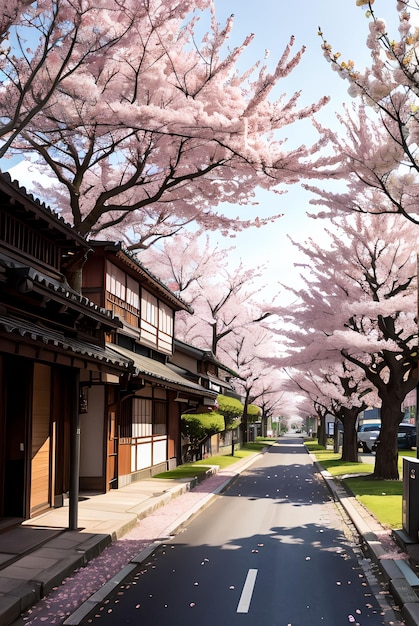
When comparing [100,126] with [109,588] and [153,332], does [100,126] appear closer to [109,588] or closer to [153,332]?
[109,588]

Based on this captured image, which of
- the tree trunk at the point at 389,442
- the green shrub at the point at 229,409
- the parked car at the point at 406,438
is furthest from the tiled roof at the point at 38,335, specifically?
the parked car at the point at 406,438

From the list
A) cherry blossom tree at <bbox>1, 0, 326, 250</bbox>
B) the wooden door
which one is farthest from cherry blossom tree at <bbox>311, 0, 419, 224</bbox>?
the wooden door

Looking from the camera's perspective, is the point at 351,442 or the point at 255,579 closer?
the point at 255,579

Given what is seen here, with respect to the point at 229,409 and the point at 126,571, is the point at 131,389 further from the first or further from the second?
the point at 229,409

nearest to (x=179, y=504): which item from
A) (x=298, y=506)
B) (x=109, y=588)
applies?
(x=298, y=506)

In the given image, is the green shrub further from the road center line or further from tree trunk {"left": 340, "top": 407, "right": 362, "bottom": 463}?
the road center line

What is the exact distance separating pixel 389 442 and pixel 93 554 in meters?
14.9

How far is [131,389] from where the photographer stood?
1867 centimetres

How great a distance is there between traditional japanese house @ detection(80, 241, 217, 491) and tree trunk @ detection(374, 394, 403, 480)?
7.83 m

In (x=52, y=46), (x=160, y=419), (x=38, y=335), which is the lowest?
(x=160, y=419)

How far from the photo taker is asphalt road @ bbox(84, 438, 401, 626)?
7.16m

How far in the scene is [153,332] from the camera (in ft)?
83.0

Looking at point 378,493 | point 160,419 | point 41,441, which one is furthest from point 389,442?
point 41,441

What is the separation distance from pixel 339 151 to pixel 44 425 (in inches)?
387
